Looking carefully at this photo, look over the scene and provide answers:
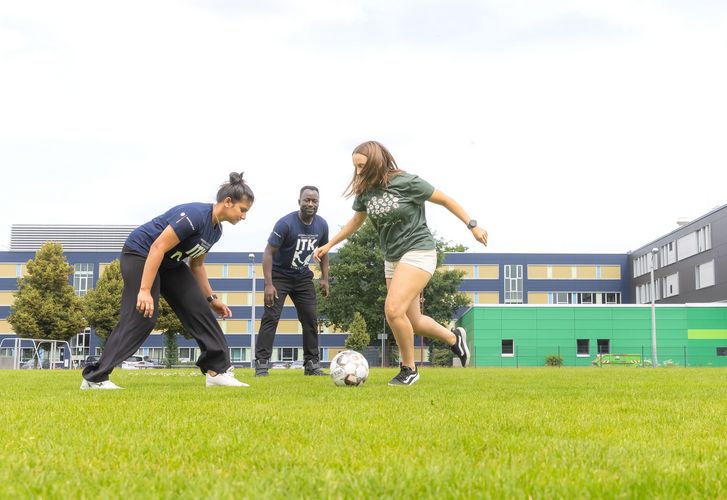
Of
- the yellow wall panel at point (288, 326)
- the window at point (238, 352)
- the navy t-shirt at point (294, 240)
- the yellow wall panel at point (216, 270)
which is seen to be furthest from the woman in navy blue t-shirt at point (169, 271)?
the yellow wall panel at point (216, 270)

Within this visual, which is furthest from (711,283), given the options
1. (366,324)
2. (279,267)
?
(279,267)

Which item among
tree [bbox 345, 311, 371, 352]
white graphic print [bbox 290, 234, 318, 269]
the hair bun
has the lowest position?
tree [bbox 345, 311, 371, 352]

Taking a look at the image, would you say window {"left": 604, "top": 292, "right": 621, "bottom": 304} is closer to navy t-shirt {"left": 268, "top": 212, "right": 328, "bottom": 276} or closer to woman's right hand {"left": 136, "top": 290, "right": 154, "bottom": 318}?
navy t-shirt {"left": 268, "top": 212, "right": 328, "bottom": 276}

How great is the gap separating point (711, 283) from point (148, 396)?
5999 centimetres

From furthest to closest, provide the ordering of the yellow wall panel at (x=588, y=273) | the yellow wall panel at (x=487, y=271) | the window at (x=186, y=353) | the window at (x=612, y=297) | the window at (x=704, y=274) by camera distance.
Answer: the yellow wall panel at (x=487, y=271)
the yellow wall panel at (x=588, y=273)
the window at (x=612, y=297)
the window at (x=186, y=353)
the window at (x=704, y=274)

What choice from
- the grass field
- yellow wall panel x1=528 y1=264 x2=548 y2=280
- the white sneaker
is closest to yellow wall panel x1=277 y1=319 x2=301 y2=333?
yellow wall panel x1=528 y1=264 x2=548 y2=280

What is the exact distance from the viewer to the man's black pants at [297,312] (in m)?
10.6

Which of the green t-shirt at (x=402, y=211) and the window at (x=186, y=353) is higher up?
the green t-shirt at (x=402, y=211)

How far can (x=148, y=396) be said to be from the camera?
5.84 m

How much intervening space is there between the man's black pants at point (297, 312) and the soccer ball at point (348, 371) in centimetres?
283

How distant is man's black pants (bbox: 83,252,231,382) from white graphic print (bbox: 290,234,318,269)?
9.14ft

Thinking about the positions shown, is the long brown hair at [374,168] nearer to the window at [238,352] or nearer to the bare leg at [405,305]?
the bare leg at [405,305]

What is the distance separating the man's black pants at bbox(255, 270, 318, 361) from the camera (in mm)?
10617

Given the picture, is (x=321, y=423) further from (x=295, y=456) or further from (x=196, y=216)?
(x=196, y=216)
